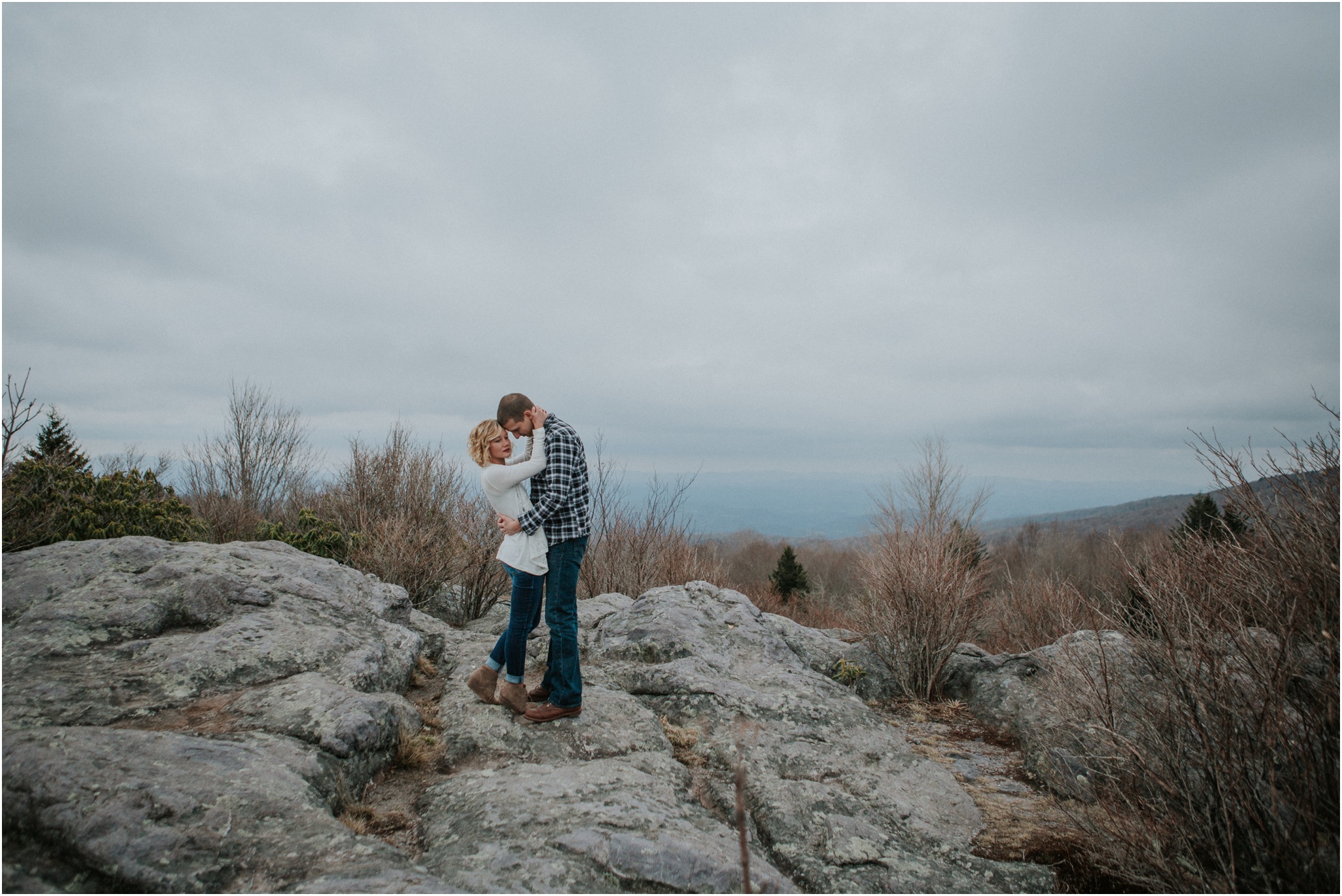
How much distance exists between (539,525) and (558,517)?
154 mm

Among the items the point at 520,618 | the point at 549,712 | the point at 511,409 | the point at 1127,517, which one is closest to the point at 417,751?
the point at 549,712

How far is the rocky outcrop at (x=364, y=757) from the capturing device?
2.43 metres

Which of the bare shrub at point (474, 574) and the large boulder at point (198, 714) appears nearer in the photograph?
the large boulder at point (198, 714)

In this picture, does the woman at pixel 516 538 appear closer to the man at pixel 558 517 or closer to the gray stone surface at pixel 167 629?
the man at pixel 558 517

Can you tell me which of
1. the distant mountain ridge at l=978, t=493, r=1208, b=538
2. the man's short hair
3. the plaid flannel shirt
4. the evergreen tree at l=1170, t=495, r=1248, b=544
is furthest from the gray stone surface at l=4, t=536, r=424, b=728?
the distant mountain ridge at l=978, t=493, r=1208, b=538

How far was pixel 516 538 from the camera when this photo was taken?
414cm

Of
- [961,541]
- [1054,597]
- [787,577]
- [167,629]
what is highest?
[961,541]

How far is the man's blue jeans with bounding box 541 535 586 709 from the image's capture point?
4.16 meters

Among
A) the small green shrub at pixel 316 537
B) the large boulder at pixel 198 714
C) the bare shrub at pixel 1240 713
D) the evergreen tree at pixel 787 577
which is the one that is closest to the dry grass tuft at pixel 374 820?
the large boulder at pixel 198 714

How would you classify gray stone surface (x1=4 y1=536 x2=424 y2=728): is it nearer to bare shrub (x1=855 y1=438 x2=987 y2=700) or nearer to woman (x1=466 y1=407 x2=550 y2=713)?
woman (x1=466 y1=407 x2=550 y2=713)

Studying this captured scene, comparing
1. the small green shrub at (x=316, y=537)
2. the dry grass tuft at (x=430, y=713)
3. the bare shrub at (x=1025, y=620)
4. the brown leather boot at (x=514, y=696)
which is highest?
the small green shrub at (x=316, y=537)

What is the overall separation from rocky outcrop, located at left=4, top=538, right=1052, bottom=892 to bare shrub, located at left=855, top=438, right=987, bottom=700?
4.58ft

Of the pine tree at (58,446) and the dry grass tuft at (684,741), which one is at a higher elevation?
the pine tree at (58,446)

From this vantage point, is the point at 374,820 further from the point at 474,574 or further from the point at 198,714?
the point at 474,574
